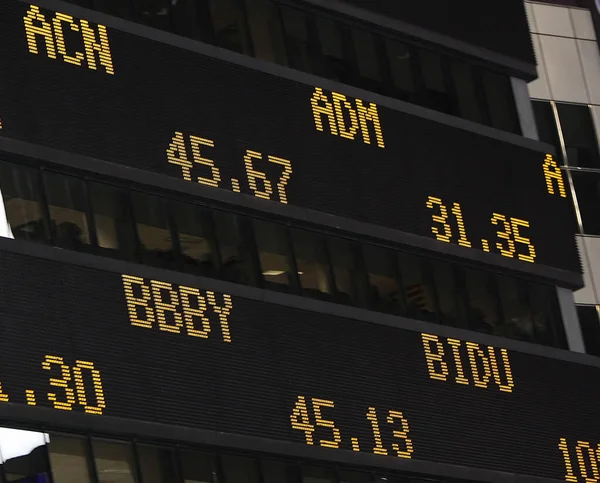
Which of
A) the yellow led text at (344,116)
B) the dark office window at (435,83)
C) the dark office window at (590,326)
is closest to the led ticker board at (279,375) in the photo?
the yellow led text at (344,116)

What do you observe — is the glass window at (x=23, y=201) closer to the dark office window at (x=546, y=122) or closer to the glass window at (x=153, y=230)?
the glass window at (x=153, y=230)

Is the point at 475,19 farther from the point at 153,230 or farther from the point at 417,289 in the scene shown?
→ the point at 153,230

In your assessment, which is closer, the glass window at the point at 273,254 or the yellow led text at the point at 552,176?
the glass window at the point at 273,254

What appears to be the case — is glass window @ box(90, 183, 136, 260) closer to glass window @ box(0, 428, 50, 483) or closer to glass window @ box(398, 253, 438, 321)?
glass window @ box(0, 428, 50, 483)

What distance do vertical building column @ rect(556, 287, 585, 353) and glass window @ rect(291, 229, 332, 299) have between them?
5696mm

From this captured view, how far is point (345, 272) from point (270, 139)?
2.63 metres

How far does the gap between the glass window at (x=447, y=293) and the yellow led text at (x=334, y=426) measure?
3.09 m

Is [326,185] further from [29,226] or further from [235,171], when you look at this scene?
[29,226]

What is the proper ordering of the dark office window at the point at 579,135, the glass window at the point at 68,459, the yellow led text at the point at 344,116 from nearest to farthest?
the glass window at the point at 68,459 → the yellow led text at the point at 344,116 → the dark office window at the point at 579,135

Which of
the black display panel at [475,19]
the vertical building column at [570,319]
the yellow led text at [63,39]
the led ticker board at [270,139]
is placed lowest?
the vertical building column at [570,319]

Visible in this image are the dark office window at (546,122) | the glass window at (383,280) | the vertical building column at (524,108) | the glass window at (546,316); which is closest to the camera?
the glass window at (383,280)

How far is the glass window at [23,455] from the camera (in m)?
28.2

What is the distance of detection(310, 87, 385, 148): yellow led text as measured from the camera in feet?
114

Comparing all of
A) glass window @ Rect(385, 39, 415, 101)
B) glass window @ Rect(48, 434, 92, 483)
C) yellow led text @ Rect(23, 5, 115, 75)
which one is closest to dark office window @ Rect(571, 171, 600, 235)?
glass window @ Rect(385, 39, 415, 101)
